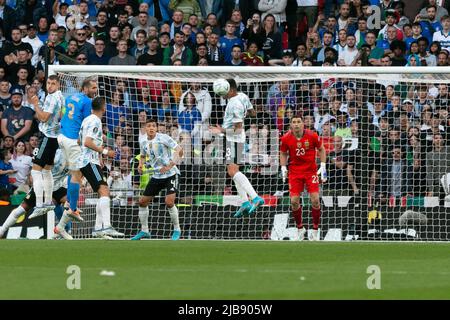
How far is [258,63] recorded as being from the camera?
26125 mm

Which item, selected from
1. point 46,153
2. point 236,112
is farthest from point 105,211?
point 236,112

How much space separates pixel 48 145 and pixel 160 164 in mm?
1850

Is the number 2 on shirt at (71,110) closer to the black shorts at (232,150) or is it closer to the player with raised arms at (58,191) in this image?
the player with raised arms at (58,191)

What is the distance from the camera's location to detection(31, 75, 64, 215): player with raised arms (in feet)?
64.3

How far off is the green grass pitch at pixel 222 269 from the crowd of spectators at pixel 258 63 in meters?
4.57

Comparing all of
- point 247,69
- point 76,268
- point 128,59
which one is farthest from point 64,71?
point 76,268

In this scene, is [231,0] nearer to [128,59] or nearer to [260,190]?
[128,59]

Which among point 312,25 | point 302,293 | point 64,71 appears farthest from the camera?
point 312,25

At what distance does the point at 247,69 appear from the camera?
2169 centimetres

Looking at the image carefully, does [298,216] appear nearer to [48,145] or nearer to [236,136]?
[236,136]

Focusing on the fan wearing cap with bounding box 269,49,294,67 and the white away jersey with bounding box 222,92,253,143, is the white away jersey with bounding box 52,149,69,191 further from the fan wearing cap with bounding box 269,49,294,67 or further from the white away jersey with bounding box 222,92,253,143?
the fan wearing cap with bounding box 269,49,294,67

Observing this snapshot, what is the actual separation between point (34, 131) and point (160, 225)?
4.80 m

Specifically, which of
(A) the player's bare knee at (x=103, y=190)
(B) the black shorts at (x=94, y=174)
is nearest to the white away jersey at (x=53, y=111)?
(B) the black shorts at (x=94, y=174)

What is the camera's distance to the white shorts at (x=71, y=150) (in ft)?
64.0
